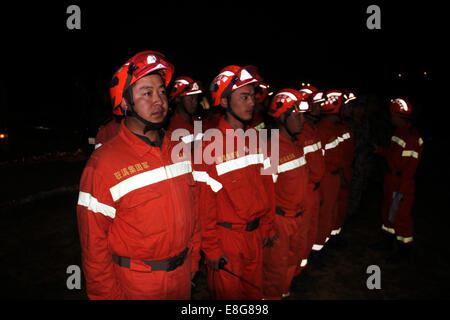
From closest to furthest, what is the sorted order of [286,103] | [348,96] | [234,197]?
1. [234,197]
2. [286,103]
3. [348,96]

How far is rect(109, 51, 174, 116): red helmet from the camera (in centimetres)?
200

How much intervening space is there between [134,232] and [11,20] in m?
10.4

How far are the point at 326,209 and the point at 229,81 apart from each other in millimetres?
2974

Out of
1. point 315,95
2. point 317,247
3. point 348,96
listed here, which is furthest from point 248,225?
point 348,96

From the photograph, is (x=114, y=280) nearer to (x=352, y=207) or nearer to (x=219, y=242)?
(x=219, y=242)

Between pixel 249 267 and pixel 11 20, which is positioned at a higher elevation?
pixel 11 20

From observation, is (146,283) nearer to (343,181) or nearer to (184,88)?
(184,88)

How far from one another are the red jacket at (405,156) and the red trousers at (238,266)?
3236 millimetres

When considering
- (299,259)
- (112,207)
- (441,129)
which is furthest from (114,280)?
(441,129)

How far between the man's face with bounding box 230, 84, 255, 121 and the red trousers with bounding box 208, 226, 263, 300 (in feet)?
3.99

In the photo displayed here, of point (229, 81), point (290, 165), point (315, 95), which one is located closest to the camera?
point (229, 81)

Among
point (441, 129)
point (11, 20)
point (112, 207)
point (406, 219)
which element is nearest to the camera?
point (112, 207)

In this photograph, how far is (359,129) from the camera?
6531mm

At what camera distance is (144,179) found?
1994 mm
